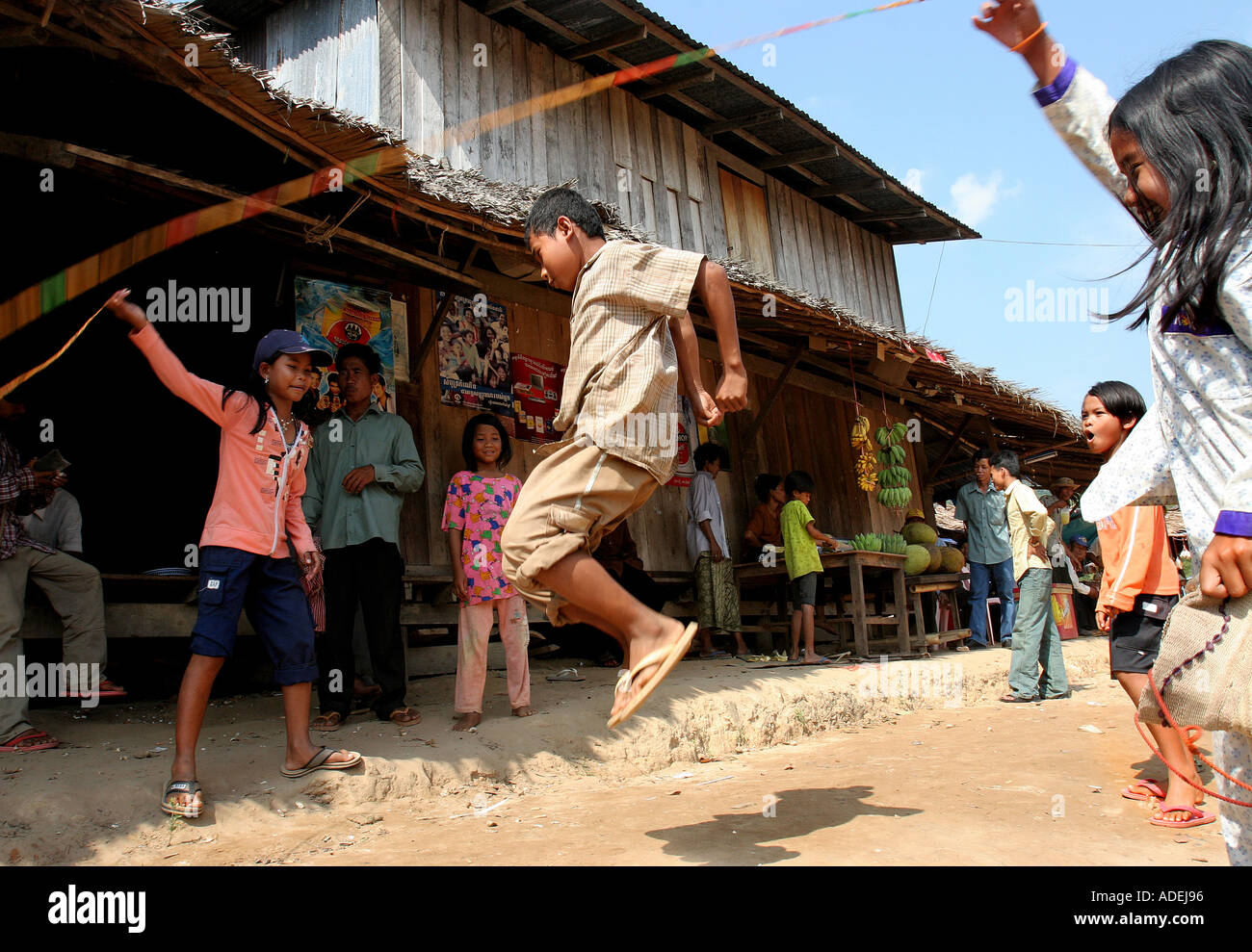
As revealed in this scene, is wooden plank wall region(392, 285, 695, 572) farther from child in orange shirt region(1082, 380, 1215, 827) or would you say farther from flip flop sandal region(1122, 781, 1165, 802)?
flip flop sandal region(1122, 781, 1165, 802)

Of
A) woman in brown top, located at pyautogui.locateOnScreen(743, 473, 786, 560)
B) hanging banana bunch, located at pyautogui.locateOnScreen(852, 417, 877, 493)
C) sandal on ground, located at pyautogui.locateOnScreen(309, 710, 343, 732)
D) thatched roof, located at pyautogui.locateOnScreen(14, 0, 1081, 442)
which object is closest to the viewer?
thatched roof, located at pyautogui.locateOnScreen(14, 0, 1081, 442)

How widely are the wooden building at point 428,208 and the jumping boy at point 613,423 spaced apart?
6.95 feet

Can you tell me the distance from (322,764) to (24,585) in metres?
1.80

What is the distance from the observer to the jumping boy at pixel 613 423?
279 centimetres

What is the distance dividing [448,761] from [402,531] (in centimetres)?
217

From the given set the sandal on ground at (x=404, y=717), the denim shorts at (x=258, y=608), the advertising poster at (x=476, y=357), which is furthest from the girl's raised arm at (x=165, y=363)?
the advertising poster at (x=476, y=357)

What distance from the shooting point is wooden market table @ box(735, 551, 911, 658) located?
336 inches

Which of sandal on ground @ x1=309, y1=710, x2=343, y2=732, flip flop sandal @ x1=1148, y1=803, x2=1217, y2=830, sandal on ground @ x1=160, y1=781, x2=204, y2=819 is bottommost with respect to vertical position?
flip flop sandal @ x1=1148, y1=803, x2=1217, y2=830

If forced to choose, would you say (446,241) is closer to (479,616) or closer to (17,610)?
(479,616)

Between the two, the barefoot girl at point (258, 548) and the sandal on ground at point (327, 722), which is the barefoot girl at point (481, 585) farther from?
the barefoot girl at point (258, 548)

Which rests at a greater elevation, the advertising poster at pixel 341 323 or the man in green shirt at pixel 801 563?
the advertising poster at pixel 341 323

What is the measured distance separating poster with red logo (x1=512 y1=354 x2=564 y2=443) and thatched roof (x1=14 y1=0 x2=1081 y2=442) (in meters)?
1.60

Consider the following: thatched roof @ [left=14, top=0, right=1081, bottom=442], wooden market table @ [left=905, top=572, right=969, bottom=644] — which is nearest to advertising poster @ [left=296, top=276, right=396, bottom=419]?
thatched roof @ [left=14, top=0, right=1081, bottom=442]

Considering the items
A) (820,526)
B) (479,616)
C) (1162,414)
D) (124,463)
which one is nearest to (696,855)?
(1162,414)
